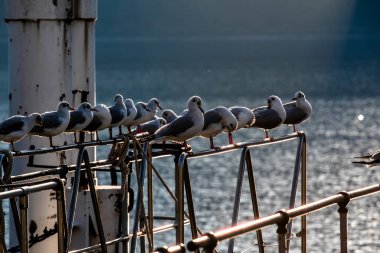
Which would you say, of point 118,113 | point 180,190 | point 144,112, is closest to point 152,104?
point 144,112

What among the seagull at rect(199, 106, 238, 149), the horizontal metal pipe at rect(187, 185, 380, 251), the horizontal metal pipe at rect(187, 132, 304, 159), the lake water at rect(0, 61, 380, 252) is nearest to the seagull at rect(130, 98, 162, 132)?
the lake water at rect(0, 61, 380, 252)

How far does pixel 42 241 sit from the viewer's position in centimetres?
1029

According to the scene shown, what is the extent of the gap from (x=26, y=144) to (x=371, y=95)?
121110 mm

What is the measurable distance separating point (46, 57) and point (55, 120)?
22.8 inches

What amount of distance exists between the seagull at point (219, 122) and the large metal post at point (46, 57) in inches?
56.3

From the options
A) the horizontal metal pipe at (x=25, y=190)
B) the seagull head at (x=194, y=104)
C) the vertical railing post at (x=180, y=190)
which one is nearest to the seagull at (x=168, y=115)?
the seagull head at (x=194, y=104)

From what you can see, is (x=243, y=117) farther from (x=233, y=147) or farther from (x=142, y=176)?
(x=142, y=176)

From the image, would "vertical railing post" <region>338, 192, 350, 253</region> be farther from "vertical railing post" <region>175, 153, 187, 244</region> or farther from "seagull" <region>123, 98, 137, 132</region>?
"seagull" <region>123, 98, 137, 132</region>

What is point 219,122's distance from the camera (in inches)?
452

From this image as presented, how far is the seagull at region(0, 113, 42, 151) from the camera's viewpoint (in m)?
10.2

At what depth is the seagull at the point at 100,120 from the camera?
1236cm

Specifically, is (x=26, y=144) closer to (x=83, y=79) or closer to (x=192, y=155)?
(x=83, y=79)

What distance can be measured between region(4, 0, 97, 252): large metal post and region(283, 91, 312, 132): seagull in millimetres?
4633

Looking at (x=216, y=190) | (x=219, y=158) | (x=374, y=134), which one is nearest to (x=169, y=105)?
(x=374, y=134)
